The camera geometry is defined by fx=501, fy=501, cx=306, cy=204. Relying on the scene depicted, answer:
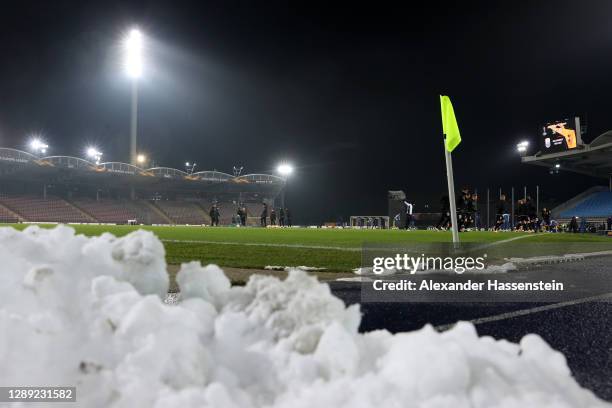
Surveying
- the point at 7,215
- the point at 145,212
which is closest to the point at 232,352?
the point at 7,215

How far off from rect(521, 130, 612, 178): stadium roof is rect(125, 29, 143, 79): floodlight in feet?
103

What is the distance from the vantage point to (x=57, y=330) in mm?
1471

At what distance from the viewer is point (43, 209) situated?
37.2 metres

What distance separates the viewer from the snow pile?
1.30 meters

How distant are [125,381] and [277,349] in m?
0.46

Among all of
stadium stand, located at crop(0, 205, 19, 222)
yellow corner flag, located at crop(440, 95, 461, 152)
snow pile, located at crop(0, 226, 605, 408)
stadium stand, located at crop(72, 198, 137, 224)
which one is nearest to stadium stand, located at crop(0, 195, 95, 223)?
stadium stand, located at crop(0, 205, 19, 222)

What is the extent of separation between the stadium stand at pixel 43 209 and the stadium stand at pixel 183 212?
7376 millimetres

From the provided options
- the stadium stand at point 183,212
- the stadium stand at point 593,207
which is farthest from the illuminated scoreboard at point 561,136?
the stadium stand at point 183,212

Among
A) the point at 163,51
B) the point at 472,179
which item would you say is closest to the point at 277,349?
the point at 163,51

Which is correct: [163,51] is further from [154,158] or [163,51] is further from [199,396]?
[199,396]

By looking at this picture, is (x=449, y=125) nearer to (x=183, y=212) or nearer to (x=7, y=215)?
(x=7, y=215)

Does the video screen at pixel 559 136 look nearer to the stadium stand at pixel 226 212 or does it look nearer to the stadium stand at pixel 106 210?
the stadium stand at pixel 226 212

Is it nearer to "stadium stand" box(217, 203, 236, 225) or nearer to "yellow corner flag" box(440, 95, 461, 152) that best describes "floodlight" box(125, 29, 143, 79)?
"stadium stand" box(217, 203, 236, 225)

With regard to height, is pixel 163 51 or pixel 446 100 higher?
pixel 163 51
